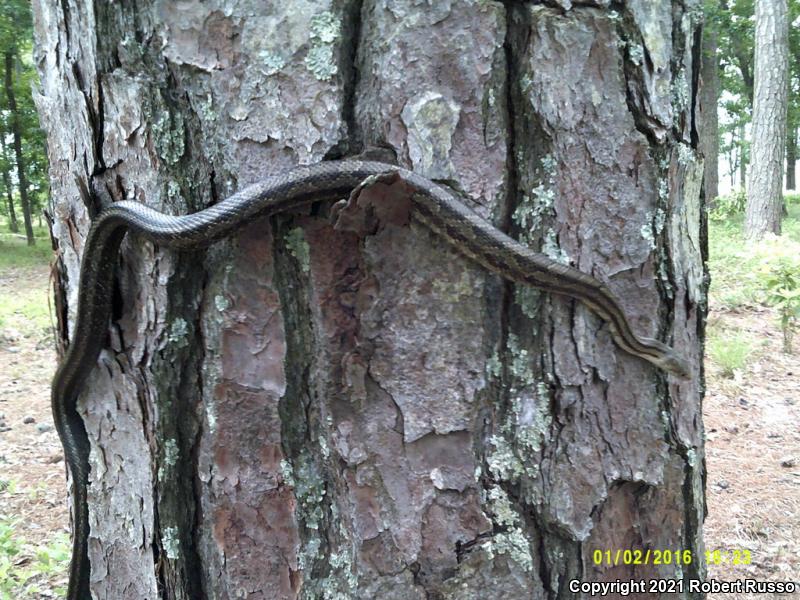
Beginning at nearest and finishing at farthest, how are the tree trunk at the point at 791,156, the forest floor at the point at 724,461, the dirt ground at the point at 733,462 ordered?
the forest floor at the point at 724,461 < the dirt ground at the point at 733,462 < the tree trunk at the point at 791,156

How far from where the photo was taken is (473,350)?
59.6 inches

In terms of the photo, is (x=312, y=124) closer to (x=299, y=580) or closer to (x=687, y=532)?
(x=299, y=580)

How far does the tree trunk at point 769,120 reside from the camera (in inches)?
493

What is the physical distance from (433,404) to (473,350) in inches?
6.4

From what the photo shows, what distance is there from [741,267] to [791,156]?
2933cm

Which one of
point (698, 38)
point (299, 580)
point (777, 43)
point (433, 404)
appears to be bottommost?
point (299, 580)

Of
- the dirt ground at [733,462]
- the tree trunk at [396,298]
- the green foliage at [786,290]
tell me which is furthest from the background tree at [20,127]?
the tree trunk at [396,298]

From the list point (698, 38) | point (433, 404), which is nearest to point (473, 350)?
point (433, 404)

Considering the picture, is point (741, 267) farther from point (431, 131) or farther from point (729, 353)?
point (431, 131)

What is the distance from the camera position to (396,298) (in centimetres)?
150

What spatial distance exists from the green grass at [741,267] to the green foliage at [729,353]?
81 centimetres

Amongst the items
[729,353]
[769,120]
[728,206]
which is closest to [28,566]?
[729,353]

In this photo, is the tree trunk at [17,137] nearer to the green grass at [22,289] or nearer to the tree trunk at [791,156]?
the green grass at [22,289]
